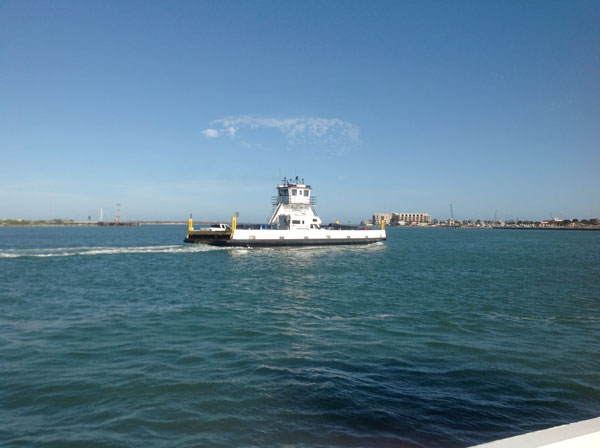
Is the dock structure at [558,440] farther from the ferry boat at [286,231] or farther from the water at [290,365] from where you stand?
the ferry boat at [286,231]

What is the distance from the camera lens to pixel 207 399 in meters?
7.83

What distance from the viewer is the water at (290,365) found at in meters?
6.82

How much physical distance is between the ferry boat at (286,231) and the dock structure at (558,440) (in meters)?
43.6

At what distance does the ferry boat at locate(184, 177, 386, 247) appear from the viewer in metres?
45.8

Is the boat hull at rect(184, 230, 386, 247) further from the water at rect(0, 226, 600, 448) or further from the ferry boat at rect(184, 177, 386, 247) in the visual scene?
the water at rect(0, 226, 600, 448)

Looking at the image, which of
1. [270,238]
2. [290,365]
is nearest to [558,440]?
[290,365]

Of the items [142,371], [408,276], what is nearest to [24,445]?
[142,371]

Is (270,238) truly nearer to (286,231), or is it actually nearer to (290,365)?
(286,231)

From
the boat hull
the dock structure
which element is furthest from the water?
the boat hull

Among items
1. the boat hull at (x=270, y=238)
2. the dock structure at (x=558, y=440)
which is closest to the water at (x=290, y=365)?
the dock structure at (x=558, y=440)

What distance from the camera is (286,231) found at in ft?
156

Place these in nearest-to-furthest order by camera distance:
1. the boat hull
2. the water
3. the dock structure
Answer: the dock structure → the water → the boat hull

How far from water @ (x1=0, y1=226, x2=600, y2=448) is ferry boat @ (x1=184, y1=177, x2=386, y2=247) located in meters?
24.9

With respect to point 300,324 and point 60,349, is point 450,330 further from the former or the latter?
point 60,349
